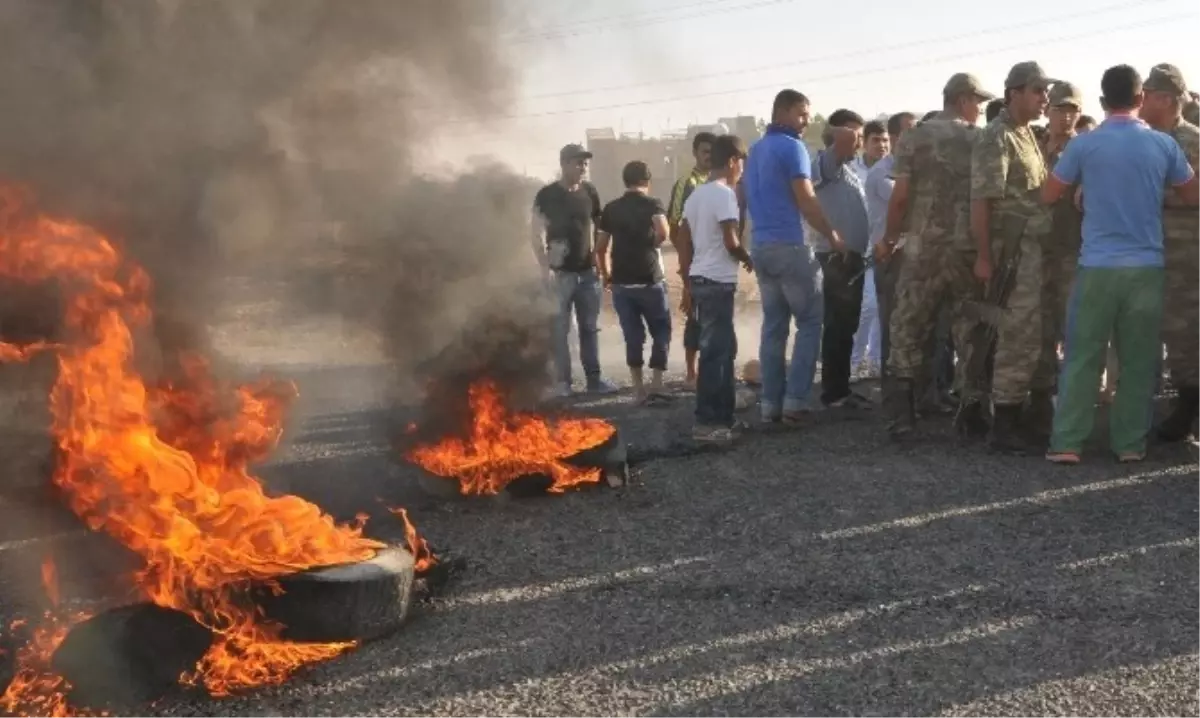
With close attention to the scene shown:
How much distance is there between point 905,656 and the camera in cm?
391

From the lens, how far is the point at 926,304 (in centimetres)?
725

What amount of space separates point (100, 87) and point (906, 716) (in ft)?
12.5

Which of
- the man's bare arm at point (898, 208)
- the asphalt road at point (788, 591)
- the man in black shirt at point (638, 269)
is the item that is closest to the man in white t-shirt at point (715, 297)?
the asphalt road at point (788, 591)

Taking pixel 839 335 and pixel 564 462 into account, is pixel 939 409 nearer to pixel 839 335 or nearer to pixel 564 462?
pixel 839 335

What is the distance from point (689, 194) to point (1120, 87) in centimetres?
372

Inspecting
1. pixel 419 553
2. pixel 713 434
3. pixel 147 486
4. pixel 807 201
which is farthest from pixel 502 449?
pixel 807 201

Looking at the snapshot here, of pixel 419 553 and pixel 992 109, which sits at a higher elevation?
pixel 992 109

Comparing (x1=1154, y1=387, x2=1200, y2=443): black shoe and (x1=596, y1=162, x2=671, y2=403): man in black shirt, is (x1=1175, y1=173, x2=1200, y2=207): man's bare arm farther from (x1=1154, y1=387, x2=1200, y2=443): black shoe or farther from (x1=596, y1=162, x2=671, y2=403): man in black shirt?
(x1=596, y1=162, x2=671, y2=403): man in black shirt

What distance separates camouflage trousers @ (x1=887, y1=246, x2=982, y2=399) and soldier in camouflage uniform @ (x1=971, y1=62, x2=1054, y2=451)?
Answer: 0.88ft

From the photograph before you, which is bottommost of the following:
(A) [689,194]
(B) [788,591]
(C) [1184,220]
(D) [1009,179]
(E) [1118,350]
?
(B) [788,591]

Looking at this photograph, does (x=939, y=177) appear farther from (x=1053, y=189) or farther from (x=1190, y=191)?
(x=1190, y=191)

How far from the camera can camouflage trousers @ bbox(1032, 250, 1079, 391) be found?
7.03 meters

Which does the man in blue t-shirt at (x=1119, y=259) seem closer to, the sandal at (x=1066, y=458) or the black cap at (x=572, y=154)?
the sandal at (x=1066, y=458)

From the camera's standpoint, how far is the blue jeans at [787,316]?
764 cm
